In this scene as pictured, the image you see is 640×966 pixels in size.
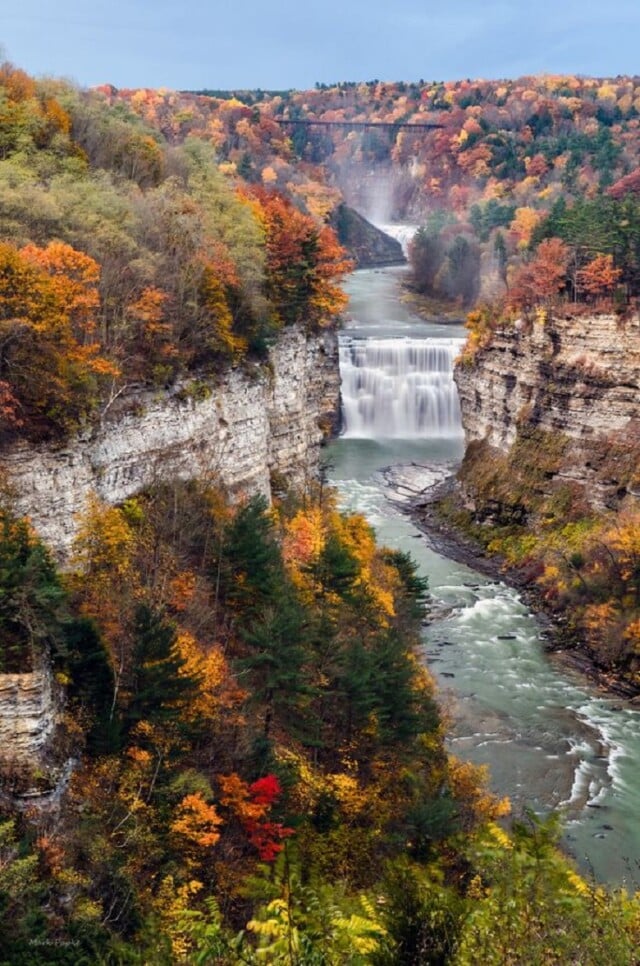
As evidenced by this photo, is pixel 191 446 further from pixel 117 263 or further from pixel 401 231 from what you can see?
pixel 401 231

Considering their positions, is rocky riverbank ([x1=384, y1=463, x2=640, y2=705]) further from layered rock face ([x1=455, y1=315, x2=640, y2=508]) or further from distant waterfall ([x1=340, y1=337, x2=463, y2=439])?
distant waterfall ([x1=340, y1=337, x2=463, y2=439])

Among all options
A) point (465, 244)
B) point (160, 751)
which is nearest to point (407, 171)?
point (465, 244)

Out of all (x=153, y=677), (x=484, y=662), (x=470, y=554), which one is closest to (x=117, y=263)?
(x=153, y=677)

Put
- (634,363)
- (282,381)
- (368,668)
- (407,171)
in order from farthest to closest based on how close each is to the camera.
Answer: (407,171) → (634,363) → (282,381) → (368,668)

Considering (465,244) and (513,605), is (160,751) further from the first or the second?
(465,244)

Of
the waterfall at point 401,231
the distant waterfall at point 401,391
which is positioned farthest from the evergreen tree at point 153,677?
the waterfall at point 401,231
